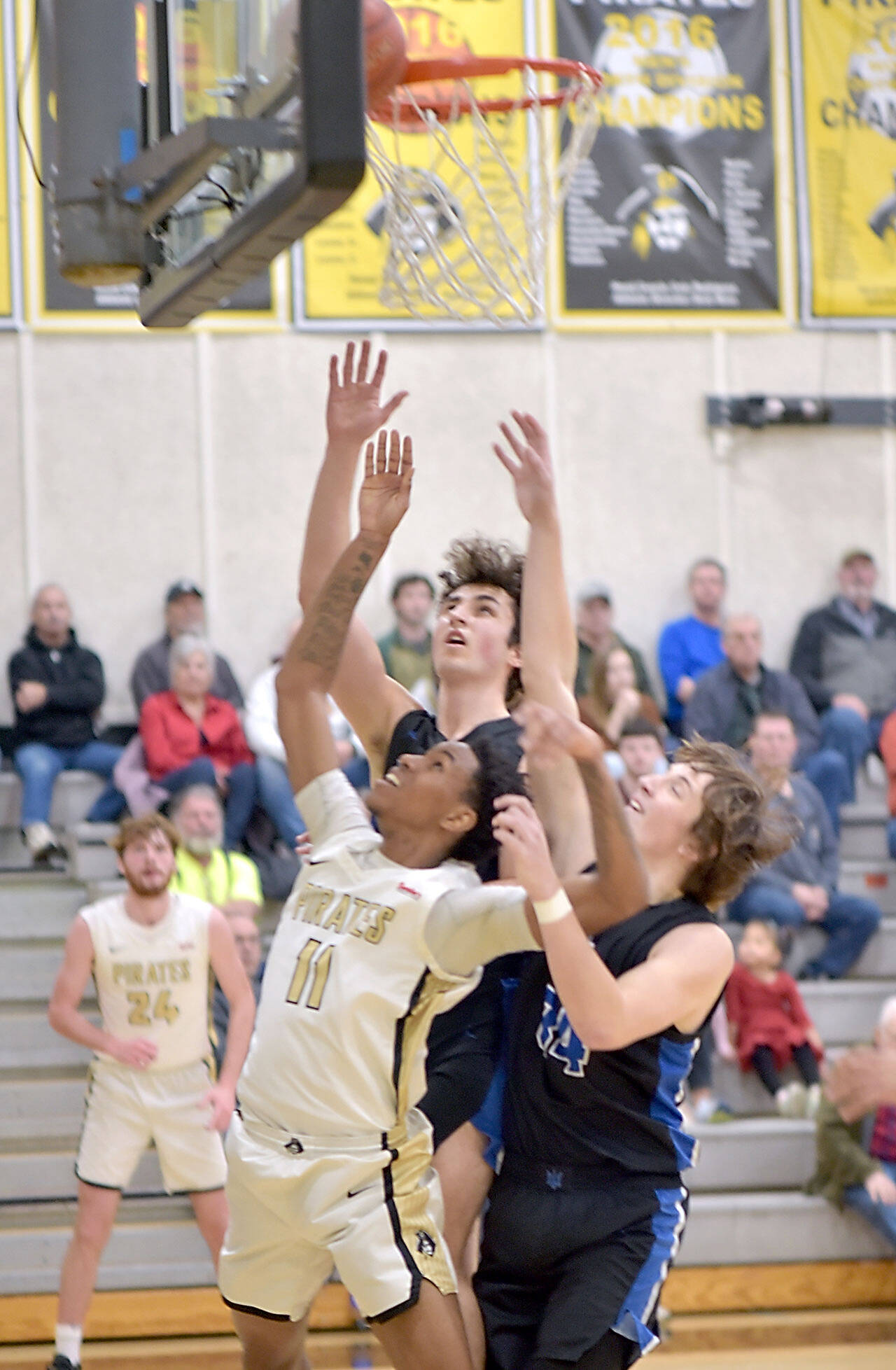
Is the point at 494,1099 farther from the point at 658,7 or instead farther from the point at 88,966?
the point at 658,7

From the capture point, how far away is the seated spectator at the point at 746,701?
9102 mm

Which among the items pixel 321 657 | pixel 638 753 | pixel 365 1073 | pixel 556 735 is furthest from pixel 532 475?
pixel 638 753

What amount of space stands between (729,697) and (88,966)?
437 cm

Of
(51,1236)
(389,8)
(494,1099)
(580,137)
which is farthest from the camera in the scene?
(51,1236)

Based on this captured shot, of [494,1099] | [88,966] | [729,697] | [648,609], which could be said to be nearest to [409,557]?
[648,609]

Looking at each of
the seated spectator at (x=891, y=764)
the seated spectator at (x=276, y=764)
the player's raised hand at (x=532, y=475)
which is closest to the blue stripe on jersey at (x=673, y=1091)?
the player's raised hand at (x=532, y=475)

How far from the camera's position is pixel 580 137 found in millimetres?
5242

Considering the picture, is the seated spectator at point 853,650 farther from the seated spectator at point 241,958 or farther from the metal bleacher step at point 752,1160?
the seated spectator at point 241,958

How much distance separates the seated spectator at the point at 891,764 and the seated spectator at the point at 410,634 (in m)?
2.43

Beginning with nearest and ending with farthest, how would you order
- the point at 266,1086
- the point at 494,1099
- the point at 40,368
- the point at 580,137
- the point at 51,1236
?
the point at 266,1086
the point at 494,1099
the point at 580,137
the point at 51,1236
the point at 40,368

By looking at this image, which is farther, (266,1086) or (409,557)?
(409,557)

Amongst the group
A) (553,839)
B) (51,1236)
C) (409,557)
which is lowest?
(51,1236)

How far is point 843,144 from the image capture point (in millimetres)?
10938

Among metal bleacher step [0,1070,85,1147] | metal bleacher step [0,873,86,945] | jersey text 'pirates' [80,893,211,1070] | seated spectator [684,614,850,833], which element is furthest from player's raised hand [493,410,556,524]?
seated spectator [684,614,850,833]
